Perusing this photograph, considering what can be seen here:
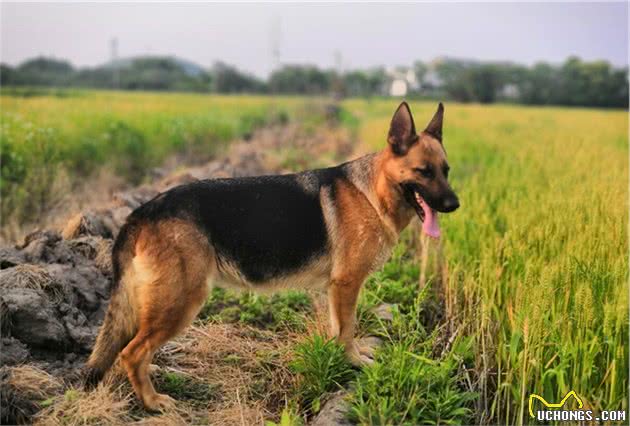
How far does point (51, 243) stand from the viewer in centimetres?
477

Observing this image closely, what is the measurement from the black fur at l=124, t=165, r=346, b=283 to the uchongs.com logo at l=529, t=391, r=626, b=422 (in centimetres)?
165

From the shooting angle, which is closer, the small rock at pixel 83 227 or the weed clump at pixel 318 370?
the weed clump at pixel 318 370

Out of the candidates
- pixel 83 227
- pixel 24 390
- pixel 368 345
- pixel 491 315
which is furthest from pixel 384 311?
pixel 83 227

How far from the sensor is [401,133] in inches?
147

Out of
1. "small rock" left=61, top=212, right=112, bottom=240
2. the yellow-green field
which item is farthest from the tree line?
"small rock" left=61, top=212, right=112, bottom=240

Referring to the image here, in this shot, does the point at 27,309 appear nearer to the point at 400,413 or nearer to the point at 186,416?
the point at 186,416

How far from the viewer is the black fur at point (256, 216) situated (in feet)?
11.6

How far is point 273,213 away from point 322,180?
0.48 metres

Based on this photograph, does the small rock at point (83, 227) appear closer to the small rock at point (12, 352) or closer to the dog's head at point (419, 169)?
the small rock at point (12, 352)

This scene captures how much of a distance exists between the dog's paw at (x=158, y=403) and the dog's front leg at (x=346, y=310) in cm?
117

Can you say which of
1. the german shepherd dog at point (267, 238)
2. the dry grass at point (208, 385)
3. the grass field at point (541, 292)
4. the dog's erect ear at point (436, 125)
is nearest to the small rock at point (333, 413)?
the dry grass at point (208, 385)

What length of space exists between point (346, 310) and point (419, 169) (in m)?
1.09

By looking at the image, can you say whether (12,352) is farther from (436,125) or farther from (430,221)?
(436,125)

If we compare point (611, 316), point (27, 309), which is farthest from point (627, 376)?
point (27, 309)
